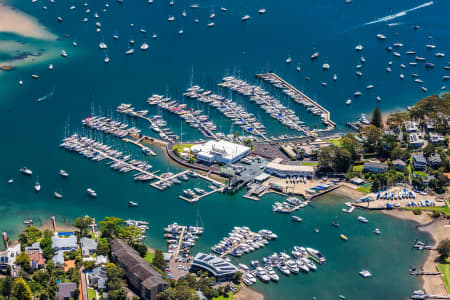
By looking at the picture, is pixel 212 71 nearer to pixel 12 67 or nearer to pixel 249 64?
pixel 249 64

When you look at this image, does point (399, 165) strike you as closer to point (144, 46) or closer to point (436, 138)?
point (436, 138)

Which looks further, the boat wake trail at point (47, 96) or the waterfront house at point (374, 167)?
the boat wake trail at point (47, 96)

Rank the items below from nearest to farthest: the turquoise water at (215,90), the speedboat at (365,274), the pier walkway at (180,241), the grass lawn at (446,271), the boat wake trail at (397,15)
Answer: the grass lawn at (446,271), the speedboat at (365,274), the pier walkway at (180,241), the turquoise water at (215,90), the boat wake trail at (397,15)

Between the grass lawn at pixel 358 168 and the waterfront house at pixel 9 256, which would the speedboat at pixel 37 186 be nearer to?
the waterfront house at pixel 9 256

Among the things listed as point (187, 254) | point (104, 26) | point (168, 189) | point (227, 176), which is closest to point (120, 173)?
point (168, 189)

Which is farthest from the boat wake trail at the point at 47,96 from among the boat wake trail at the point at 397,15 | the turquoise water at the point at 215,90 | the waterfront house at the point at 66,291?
the boat wake trail at the point at 397,15

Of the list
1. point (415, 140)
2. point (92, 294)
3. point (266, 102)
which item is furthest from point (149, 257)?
point (415, 140)

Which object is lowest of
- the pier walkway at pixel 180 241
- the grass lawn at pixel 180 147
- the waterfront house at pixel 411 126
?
the pier walkway at pixel 180 241
